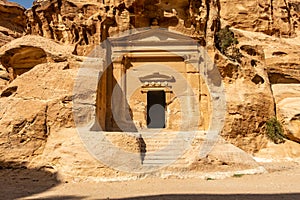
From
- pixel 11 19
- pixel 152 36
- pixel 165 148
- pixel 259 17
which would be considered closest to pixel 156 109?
pixel 152 36

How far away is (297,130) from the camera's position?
1758 cm

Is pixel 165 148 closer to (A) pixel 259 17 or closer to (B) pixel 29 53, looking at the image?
(B) pixel 29 53

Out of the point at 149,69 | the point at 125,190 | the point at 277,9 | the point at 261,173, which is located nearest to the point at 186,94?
the point at 149,69

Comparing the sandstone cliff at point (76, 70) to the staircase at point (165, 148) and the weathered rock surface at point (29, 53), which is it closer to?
the weathered rock surface at point (29, 53)

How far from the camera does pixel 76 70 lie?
1234 centimetres

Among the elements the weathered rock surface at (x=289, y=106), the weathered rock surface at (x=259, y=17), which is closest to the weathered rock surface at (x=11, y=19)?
the weathered rock surface at (x=259, y=17)

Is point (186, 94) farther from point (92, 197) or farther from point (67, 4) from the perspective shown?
point (92, 197)

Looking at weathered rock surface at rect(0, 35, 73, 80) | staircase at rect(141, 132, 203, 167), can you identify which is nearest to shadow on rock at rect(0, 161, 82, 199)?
staircase at rect(141, 132, 203, 167)

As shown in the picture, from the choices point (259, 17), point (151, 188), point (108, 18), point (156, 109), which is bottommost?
point (151, 188)

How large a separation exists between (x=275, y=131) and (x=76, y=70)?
11.0 meters

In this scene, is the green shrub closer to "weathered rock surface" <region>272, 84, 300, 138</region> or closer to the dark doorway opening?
"weathered rock surface" <region>272, 84, 300, 138</region>

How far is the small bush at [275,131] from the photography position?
17.2 metres

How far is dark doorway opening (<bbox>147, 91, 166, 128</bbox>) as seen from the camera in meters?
23.3

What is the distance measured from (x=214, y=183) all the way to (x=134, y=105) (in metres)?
9.07
